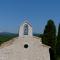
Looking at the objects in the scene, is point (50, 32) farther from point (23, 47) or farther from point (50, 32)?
point (23, 47)

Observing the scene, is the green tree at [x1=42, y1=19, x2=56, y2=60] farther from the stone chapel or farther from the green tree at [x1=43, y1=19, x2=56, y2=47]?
the stone chapel

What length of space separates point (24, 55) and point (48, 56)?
1917mm

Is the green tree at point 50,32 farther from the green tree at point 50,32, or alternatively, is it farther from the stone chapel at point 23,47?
the stone chapel at point 23,47

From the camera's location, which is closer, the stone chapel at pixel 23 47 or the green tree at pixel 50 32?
the stone chapel at pixel 23 47

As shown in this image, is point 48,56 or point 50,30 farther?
point 50,30

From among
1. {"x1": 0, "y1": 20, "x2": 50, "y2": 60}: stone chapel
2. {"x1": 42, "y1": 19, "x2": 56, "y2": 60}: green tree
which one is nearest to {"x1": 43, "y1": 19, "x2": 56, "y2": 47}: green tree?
{"x1": 42, "y1": 19, "x2": 56, "y2": 60}: green tree

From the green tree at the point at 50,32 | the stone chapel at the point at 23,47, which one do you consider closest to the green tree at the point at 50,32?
the green tree at the point at 50,32

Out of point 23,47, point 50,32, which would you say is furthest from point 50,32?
point 23,47

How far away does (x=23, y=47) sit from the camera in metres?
19.4

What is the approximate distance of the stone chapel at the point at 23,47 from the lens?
19219mm

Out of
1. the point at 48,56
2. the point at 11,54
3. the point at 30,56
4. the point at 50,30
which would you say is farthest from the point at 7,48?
the point at 50,30

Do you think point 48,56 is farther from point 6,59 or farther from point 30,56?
point 6,59

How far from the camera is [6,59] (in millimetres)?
19266

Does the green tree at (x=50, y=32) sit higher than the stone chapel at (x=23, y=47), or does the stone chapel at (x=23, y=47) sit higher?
the green tree at (x=50, y=32)
